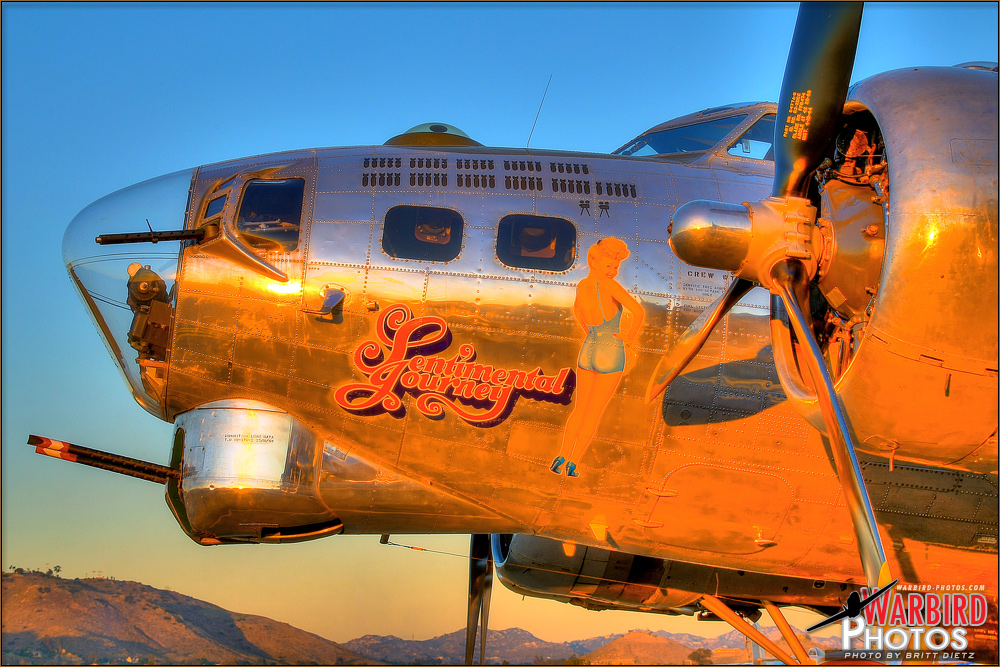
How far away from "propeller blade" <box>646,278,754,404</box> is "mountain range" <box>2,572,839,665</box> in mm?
16723

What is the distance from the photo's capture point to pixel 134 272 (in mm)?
9031

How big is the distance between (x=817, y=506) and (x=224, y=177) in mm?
7181

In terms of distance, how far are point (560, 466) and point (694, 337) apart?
1976mm

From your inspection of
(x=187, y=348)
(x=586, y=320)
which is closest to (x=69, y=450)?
(x=187, y=348)

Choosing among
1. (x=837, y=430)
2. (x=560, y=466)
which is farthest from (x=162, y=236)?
(x=837, y=430)

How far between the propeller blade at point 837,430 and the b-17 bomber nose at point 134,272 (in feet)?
19.3

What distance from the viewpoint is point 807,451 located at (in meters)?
9.15

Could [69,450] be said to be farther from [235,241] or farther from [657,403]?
[657,403]

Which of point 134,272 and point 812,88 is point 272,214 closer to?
point 134,272

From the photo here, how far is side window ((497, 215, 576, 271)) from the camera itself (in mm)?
8961

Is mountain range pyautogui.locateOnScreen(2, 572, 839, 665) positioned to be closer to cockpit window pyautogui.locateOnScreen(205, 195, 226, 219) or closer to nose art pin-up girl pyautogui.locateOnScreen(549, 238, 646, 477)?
nose art pin-up girl pyautogui.locateOnScreen(549, 238, 646, 477)

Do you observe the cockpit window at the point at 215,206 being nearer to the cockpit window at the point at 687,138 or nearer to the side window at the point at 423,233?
the side window at the point at 423,233

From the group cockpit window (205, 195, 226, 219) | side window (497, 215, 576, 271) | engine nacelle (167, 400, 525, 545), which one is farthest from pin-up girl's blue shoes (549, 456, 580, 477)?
cockpit window (205, 195, 226, 219)

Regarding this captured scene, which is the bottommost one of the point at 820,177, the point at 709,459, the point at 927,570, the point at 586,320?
the point at 927,570
